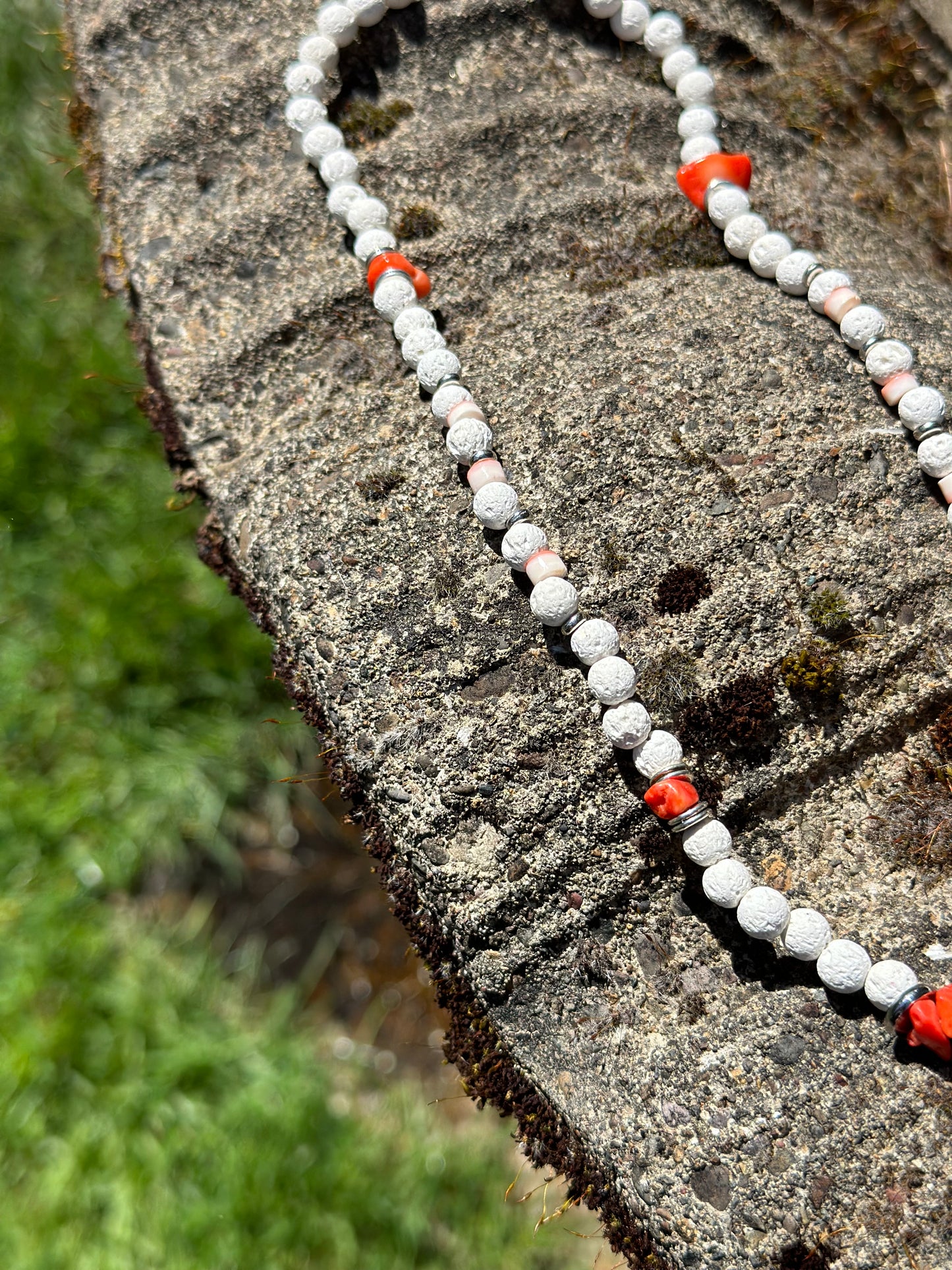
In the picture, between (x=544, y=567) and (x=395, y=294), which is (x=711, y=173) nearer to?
(x=395, y=294)

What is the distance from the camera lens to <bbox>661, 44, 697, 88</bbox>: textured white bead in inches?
128

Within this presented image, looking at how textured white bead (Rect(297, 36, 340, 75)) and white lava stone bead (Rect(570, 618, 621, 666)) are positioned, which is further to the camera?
textured white bead (Rect(297, 36, 340, 75))

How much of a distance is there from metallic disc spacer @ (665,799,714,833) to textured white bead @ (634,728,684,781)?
133 mm

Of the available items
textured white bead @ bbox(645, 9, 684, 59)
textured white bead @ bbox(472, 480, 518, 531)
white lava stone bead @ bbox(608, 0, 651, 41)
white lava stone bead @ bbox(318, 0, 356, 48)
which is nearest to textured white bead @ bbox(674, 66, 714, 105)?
textured white bead @ bbox(645, 9, 684, 59)

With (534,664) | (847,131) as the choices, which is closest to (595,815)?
(534,664)

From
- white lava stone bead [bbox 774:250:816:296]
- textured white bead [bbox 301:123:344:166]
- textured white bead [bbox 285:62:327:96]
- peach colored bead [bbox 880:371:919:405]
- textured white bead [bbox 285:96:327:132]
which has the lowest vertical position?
peach colored bead [bbox 880:371:919:405]

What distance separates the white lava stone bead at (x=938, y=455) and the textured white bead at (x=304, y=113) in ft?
7.79

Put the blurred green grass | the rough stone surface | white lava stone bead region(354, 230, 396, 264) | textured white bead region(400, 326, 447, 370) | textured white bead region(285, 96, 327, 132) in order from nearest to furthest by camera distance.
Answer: the rough stone surface, textured white bead region(400, 326, 447, 370), white lava stone bead region(354, 230, 396, 264), textured white bead region(285, 96, 327, 132), the blurred green grass

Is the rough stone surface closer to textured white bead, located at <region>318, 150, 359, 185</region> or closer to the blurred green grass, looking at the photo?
textured white bead, located at <region>318, 150, 359, 185</region>

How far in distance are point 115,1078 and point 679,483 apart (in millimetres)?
4182

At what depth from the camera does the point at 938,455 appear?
2.68 meters

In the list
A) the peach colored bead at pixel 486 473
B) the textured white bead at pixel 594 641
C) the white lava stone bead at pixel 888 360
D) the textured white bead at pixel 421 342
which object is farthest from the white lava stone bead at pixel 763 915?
the textured white bead at pixel 421 342

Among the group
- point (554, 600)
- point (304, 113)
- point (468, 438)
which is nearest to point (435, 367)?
point (468, 438)

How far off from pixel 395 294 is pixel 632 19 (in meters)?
1.53
